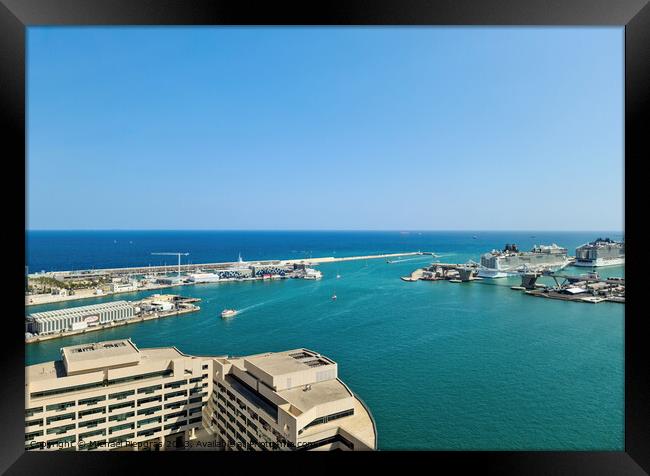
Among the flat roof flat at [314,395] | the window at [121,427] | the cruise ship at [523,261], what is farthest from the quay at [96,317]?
the cruise ship at [523,261]

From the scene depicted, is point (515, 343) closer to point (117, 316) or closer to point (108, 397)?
point (108, 397)

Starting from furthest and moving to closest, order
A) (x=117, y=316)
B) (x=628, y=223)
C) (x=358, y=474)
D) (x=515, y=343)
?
(x=117, y=316)
(x=515, y=343)
(x=628, y=223)
(x=358, y=474)

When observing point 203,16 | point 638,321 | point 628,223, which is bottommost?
point 638,321

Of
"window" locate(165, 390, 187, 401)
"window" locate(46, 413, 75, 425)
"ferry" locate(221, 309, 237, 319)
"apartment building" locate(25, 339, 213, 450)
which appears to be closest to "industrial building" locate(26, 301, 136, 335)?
"ferry" locate(221, 309, 237, 319)

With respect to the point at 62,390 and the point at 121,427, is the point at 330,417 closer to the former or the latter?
the point at 121,427

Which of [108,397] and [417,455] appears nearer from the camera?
[417,455]

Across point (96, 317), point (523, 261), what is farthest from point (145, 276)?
point (523, 261)

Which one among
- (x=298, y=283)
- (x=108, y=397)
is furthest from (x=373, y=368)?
(x=298, y=283)
